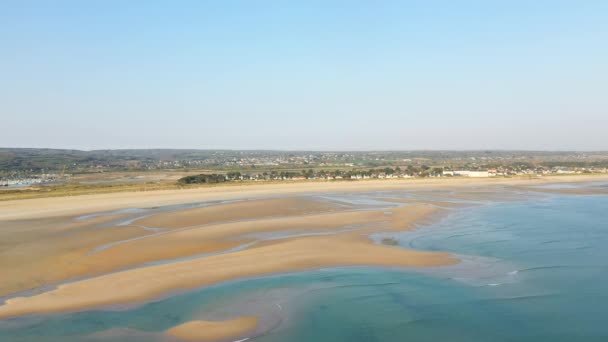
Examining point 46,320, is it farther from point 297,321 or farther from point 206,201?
point 206,201

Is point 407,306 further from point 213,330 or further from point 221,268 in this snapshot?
point 221,268

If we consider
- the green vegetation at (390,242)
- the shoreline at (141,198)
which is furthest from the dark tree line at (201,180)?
the green vegetation at (390,242)

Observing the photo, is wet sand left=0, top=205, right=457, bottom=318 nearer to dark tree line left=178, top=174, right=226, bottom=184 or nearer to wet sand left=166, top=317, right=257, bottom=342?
wet sand left=166, top=317, right=257, bottom=342

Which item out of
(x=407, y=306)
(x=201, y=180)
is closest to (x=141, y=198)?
(x=201, y=180)

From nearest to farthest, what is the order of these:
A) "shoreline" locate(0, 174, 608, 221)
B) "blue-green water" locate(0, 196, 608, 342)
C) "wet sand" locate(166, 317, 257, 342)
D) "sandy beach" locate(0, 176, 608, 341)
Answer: "wet sand" locate(166, 317, 257, 342) < "blue-green water" locate(0, 196, 608, 342) < "sandy beach" locate(0, 176, 608, 341) < "shoreline" locate(0, 174, 608, 221)

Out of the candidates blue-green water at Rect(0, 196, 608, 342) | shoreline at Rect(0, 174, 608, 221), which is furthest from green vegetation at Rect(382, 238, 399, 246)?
shoreline at Rect(0, 174, 608, 221)

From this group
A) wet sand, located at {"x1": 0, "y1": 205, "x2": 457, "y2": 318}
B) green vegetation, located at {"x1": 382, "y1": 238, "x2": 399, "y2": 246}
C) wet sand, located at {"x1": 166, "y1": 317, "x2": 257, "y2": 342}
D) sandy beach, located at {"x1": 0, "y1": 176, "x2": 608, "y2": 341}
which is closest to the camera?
wet sand, located at {"x1": 166, "y1": 317, "x2": 257, "y2": 342}

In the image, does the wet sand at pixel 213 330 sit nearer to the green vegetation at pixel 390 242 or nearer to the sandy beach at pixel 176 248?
the sandy beach at pixel 176 248
